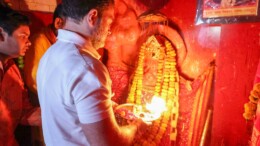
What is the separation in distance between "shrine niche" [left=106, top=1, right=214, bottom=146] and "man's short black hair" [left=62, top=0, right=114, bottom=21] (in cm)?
104

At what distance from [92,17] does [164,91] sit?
4.50 ft

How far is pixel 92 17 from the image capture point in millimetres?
1421

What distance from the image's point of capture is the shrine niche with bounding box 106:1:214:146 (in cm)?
235

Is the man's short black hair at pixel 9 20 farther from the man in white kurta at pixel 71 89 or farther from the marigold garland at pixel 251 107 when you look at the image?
the marigold garland at pixel 251 107

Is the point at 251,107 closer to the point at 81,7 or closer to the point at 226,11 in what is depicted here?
the point at 226,11

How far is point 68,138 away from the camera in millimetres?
1419

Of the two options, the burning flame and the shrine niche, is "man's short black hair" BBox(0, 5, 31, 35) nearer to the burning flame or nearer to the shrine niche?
the shrine niche

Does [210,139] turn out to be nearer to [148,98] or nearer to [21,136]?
[148,98]

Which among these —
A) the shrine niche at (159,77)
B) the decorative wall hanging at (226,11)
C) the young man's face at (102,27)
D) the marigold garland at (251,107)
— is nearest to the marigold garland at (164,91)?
the shrine niche at (159,77)

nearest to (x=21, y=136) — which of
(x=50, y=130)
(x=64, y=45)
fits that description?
(x=50, y=130)

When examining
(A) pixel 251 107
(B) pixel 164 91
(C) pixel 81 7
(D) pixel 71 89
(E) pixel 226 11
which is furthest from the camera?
(B) pixel 164 91

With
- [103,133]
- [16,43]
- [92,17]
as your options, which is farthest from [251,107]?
[16,43]

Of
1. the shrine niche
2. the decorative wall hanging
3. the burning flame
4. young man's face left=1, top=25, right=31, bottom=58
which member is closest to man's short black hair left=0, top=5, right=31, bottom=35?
young man's face left=1, top=25, right=31, bottom=58

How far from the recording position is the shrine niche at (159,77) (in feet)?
7.72
